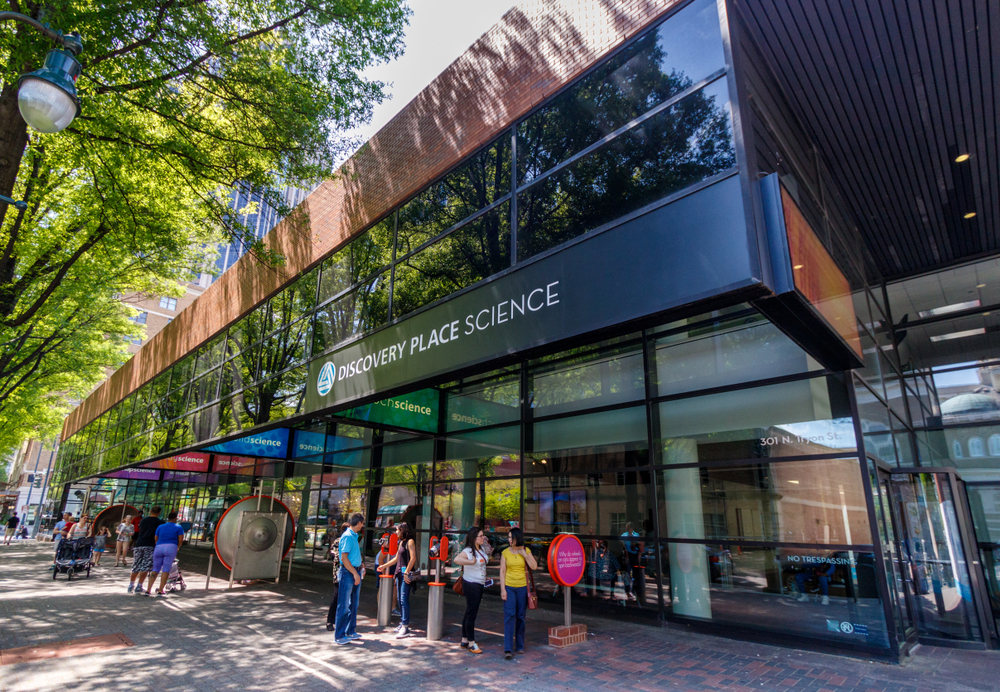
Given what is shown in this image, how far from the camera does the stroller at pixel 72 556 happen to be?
12.9m

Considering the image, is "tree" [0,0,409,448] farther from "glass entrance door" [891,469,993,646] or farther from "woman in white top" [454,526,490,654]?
"glass entrance door" [891,469,993,646]

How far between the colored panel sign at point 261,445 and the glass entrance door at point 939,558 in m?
14.2

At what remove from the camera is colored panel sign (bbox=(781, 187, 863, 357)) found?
15.2 feet

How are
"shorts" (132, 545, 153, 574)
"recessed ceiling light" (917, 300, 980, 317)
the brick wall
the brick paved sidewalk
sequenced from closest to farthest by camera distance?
1. the brick paved sidewalk
2. the brick wall
3. "shorts" (132, 545, 153, 574)
4. "recessed ceiling light" (917, 300, 980, 317)

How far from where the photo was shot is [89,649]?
6.24 metres

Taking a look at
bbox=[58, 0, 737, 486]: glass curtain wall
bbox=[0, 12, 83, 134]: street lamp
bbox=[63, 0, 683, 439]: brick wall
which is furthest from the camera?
bbox=[63, 0, 683, 439]: brick wall

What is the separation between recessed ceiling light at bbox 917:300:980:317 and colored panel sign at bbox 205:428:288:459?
16.1 meters

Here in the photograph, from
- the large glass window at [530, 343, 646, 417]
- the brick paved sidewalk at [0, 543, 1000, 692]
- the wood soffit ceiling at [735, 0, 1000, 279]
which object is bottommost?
the brick paved sidewalk at [0, 543, 1000, 692]

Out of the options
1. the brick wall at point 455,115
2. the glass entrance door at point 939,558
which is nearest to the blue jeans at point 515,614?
the glass entrance door at point 939,558

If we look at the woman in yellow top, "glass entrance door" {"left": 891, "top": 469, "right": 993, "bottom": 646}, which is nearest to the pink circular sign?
the woman in yellow top

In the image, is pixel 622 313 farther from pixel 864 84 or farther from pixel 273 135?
pixel 273 135

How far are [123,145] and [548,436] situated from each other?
8.76m

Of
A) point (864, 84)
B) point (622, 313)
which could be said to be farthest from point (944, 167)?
point (622, 313)

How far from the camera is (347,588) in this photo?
6766 millimetres
